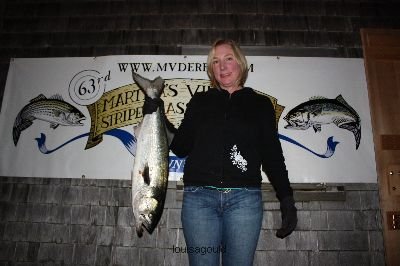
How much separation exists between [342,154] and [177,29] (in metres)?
2.45

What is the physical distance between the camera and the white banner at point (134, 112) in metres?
3.26

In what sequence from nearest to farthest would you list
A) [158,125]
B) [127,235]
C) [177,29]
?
[158,125], [127,235], [177,29]

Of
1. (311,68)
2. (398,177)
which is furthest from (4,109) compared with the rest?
(398,177)

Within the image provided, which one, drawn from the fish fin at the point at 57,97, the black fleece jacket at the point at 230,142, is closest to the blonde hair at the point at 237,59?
the black fleece jacket at the point at 230,142

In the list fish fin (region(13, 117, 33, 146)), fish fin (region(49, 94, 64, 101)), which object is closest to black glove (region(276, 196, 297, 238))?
fish fin (region(49, 94, 64, 101))

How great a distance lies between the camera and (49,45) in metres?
3.85

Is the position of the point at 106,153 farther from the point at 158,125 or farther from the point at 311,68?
the point at 311,68

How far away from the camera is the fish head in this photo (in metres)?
3.32

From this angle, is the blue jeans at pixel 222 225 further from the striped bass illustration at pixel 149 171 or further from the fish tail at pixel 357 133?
the fish tail at pixel 357 133

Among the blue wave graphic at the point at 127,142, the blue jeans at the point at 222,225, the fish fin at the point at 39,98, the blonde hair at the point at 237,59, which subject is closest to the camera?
the blue jeans at the point at 222,225

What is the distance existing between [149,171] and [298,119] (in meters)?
1.84

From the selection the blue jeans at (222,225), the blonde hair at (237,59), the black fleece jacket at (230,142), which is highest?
the blonde hair at (237,59)

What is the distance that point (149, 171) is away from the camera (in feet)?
7.73

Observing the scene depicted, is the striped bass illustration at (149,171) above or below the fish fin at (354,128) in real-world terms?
below
